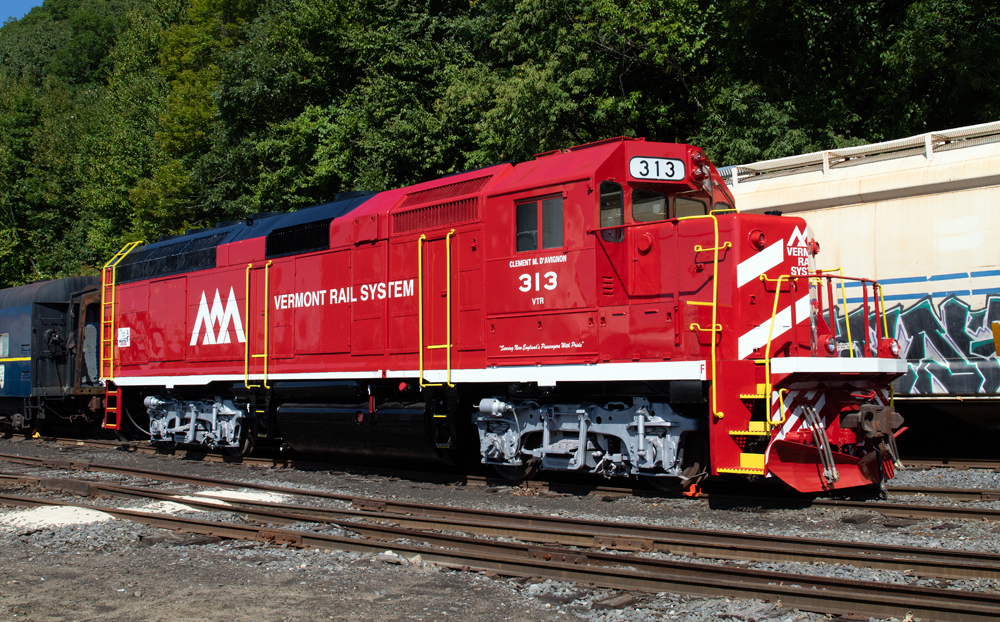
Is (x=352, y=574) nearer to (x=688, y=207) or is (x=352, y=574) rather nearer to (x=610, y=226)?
(x=610, y=226)

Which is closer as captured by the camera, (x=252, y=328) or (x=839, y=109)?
(x=252, y=328)

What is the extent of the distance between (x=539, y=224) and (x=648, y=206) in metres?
1.25

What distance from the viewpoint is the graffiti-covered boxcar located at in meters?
9.97

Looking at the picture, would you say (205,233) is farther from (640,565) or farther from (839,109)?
(839,109)

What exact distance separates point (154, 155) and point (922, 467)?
31.4 metres

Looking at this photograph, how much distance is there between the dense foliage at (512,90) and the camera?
16406mm

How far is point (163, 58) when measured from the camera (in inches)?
1535

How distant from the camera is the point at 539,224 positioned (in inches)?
344

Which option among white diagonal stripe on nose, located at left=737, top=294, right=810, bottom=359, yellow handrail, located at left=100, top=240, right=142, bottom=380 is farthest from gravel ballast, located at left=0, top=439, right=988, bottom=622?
yellow handrail, located at left=100, top=240, right=142, bottom=380

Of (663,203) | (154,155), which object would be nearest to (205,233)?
(663,203)

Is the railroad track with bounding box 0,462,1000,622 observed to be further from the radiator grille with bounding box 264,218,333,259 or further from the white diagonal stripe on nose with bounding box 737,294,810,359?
the radiator grille with bounding box 264,218,333,259

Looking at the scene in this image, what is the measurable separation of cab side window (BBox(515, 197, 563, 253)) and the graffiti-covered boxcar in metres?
4.25

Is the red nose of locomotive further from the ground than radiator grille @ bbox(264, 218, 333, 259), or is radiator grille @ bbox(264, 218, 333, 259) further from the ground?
radiator grille @ bbox(264, 218, 333, 259)

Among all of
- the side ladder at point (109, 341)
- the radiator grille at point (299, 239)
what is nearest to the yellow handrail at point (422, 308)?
the radiator grille at point (299, 239)
